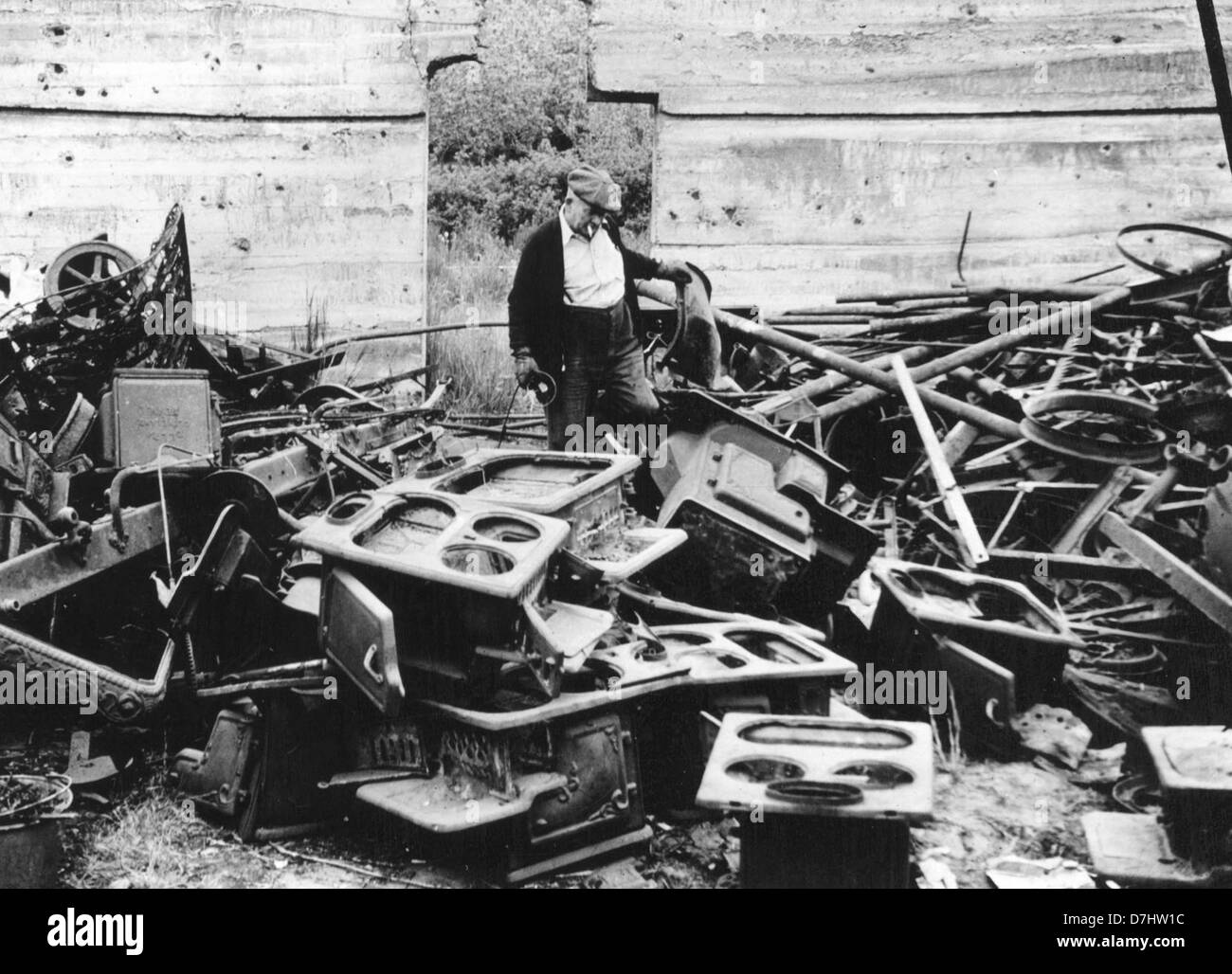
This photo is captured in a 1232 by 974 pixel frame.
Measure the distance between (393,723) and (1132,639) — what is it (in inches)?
112

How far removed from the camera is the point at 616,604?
4.16 metres

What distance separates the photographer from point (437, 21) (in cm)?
759

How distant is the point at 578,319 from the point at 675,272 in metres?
0.67

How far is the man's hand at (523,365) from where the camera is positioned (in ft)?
18.1

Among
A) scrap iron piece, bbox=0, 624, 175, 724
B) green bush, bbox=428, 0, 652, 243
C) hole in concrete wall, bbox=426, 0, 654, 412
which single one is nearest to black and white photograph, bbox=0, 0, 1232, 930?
scrap iron piece, bbox=0, 624, 175, 724

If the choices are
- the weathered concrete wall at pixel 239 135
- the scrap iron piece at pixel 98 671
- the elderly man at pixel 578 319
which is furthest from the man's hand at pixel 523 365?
the weathered concrete wall at pixel 239 135

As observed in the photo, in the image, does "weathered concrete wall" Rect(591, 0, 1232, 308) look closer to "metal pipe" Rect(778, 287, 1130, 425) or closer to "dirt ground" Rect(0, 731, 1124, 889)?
"metal pipe" Rect(778, 287, 1130, 425)

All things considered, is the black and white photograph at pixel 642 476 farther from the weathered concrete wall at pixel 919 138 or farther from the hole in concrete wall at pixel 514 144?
the hole in concrete wall at pixel 514 144

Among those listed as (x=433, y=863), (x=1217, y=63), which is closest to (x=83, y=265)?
(x=433, y=863)

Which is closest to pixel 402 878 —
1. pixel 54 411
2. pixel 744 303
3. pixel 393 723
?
pixel 393 723

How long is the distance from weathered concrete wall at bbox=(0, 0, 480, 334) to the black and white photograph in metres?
0.03
